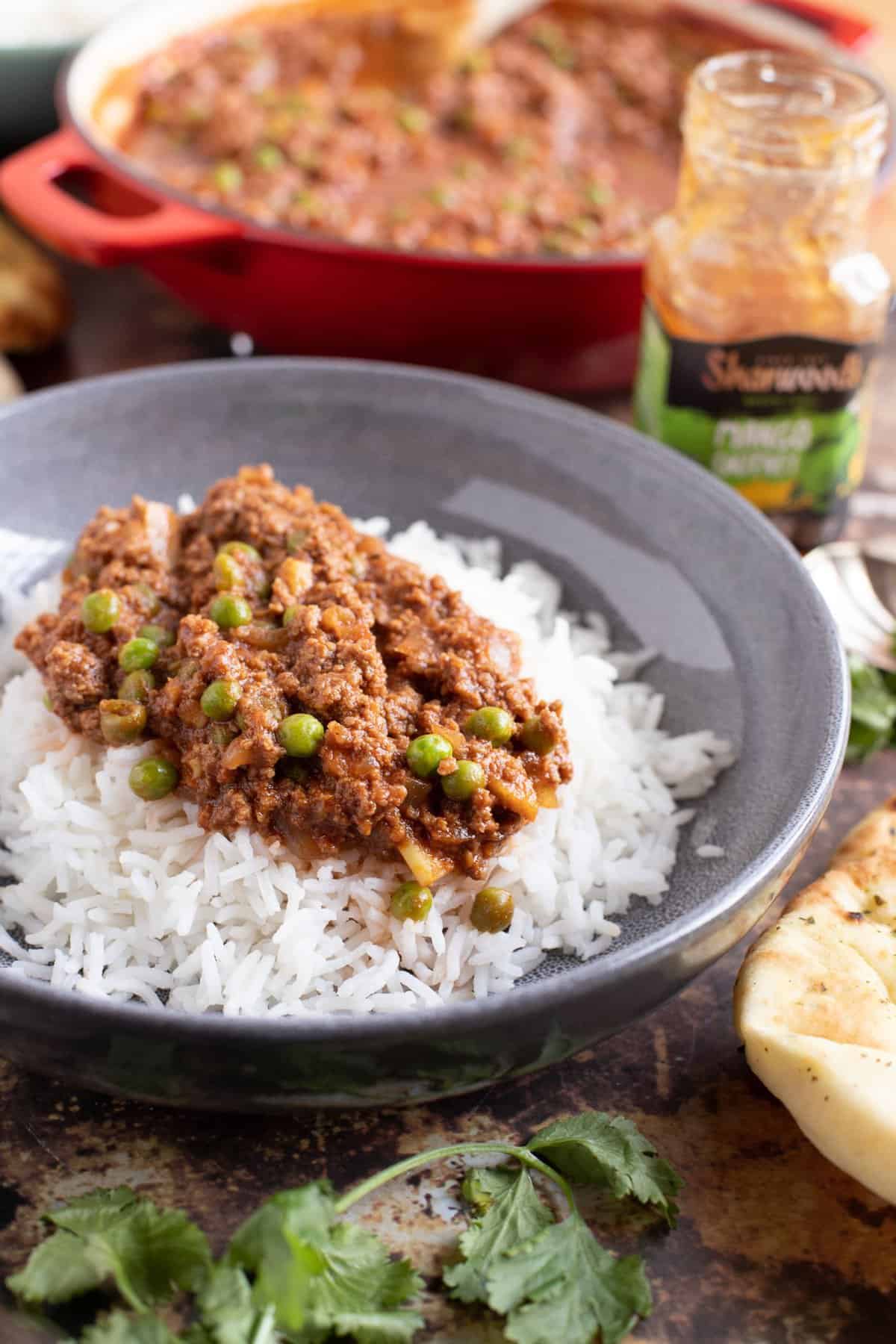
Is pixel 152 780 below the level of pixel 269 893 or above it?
above

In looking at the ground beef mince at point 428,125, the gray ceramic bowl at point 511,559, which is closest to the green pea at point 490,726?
the gray ceramic bowl at point 511,559

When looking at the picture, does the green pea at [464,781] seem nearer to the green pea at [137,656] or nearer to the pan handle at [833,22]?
the green pea at [137,656]

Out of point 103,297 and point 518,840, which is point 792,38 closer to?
point 103,297

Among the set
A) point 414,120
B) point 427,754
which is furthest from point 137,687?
point 414,120

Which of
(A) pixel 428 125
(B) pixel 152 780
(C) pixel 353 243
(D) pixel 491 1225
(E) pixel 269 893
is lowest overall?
(D) pixel 491 1225

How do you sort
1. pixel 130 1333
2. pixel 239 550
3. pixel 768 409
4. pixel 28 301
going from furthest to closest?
pixel 28 301 < pixel 768 409 < pixel 239 550 < pixel 130 1333

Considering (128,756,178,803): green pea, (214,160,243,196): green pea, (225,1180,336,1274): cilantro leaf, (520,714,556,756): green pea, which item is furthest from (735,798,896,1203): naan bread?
(214,160,243,196): green pea

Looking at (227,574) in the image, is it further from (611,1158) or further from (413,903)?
(611,1158)

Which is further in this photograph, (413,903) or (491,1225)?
(413,903)
